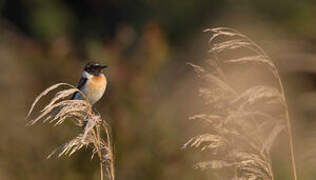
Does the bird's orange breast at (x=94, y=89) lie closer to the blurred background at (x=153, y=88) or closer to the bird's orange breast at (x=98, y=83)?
the bird's orange breast at (x=98, y=83)

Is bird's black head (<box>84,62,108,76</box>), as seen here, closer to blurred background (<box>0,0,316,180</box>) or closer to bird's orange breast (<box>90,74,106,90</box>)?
bird's orange breast (<box>90,74,106,90</box>)

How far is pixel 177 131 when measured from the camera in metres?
8.34

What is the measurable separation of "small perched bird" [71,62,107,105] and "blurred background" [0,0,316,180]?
72 cm

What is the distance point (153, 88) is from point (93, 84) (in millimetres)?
2503

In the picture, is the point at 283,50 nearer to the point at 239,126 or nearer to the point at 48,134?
the point at 48,134

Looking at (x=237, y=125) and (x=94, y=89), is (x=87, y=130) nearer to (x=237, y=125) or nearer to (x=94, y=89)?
(x=237, y=125)

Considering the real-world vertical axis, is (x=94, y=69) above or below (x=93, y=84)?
above

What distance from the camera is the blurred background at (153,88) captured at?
24.6ft

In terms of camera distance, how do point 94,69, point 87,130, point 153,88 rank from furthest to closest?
point 153,88 → point 94,69 → point 87,130

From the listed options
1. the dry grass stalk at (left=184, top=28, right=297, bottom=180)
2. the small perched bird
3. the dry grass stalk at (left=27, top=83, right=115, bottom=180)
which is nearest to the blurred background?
the small perched bird

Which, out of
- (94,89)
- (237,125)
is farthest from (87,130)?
(94,89)

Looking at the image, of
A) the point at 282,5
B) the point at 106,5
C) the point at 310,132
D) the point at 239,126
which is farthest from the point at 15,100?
the point at 106,5

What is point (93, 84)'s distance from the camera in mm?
6809

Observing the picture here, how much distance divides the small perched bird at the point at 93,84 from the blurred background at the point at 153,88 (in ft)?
2.38
